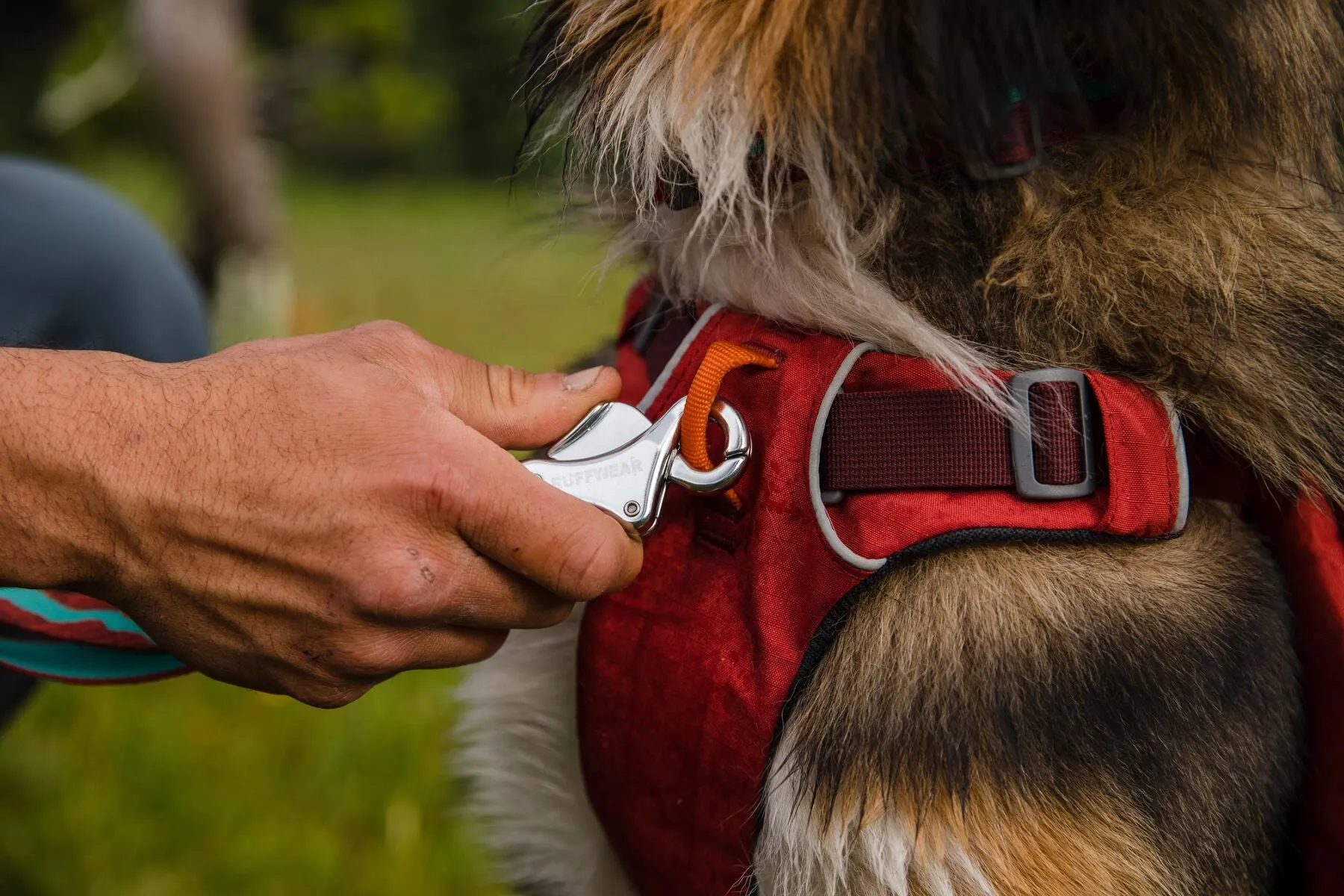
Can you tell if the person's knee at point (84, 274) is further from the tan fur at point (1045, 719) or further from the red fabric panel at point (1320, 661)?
the red fabric panel at point (1320, 661)

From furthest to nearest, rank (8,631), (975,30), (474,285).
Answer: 1. (474,285)
2. (8,631)
3. (975,30)

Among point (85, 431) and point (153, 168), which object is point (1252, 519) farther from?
point (153, 168)

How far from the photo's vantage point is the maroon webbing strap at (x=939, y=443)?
0.85 m

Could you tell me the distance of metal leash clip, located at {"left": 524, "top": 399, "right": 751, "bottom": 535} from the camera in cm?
89

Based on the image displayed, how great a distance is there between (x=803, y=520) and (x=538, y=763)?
0.41 metres

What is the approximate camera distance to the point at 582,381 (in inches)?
37.9

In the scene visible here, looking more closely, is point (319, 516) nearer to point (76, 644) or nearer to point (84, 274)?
point (76, 644)

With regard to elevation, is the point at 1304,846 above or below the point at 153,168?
above

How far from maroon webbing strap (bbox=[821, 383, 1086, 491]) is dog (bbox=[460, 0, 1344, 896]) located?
1.3 inches

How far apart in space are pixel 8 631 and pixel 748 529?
85 centimetres

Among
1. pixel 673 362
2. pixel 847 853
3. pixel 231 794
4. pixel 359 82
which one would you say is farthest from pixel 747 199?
pixel 359 82

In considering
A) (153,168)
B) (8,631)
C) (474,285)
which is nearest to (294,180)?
(153,168)

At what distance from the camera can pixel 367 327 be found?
37.3 inches

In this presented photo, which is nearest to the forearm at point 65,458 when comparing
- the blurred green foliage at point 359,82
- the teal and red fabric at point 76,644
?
the teal and red fabric at point 76,644
